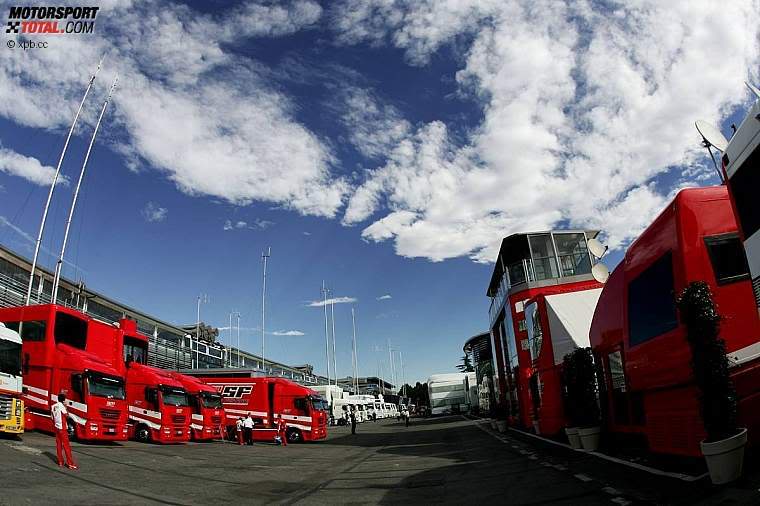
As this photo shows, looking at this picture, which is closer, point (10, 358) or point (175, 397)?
point (10, 358)

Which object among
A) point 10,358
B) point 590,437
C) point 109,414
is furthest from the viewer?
point 109,414

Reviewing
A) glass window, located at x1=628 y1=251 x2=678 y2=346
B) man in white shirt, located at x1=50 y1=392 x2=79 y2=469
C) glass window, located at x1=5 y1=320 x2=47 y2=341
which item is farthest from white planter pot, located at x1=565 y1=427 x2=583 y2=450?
glass window, located at x1=5 y1=320 x2=47 y2=341

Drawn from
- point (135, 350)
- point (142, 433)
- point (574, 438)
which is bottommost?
point (574, 438)

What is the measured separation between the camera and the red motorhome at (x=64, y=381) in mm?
17734

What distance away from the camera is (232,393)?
30.5 metres

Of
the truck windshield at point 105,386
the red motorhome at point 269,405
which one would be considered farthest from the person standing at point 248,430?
the truck windshield at point 105,386

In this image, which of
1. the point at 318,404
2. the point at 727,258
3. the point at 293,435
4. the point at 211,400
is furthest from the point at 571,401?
the point at 318,404

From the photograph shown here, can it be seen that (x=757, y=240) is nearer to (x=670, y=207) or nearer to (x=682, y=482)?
(x=670, y=207)

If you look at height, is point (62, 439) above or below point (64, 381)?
below

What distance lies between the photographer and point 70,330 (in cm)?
1967

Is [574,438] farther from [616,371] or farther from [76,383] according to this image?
[76,383]

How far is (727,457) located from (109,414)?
1900cm

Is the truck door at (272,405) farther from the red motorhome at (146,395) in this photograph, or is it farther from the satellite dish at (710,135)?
the satellite dish at (710,135)

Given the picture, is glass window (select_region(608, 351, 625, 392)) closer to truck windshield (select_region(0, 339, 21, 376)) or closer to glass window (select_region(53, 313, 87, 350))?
truck windshield (select_region(0, 339, 21, 376))
